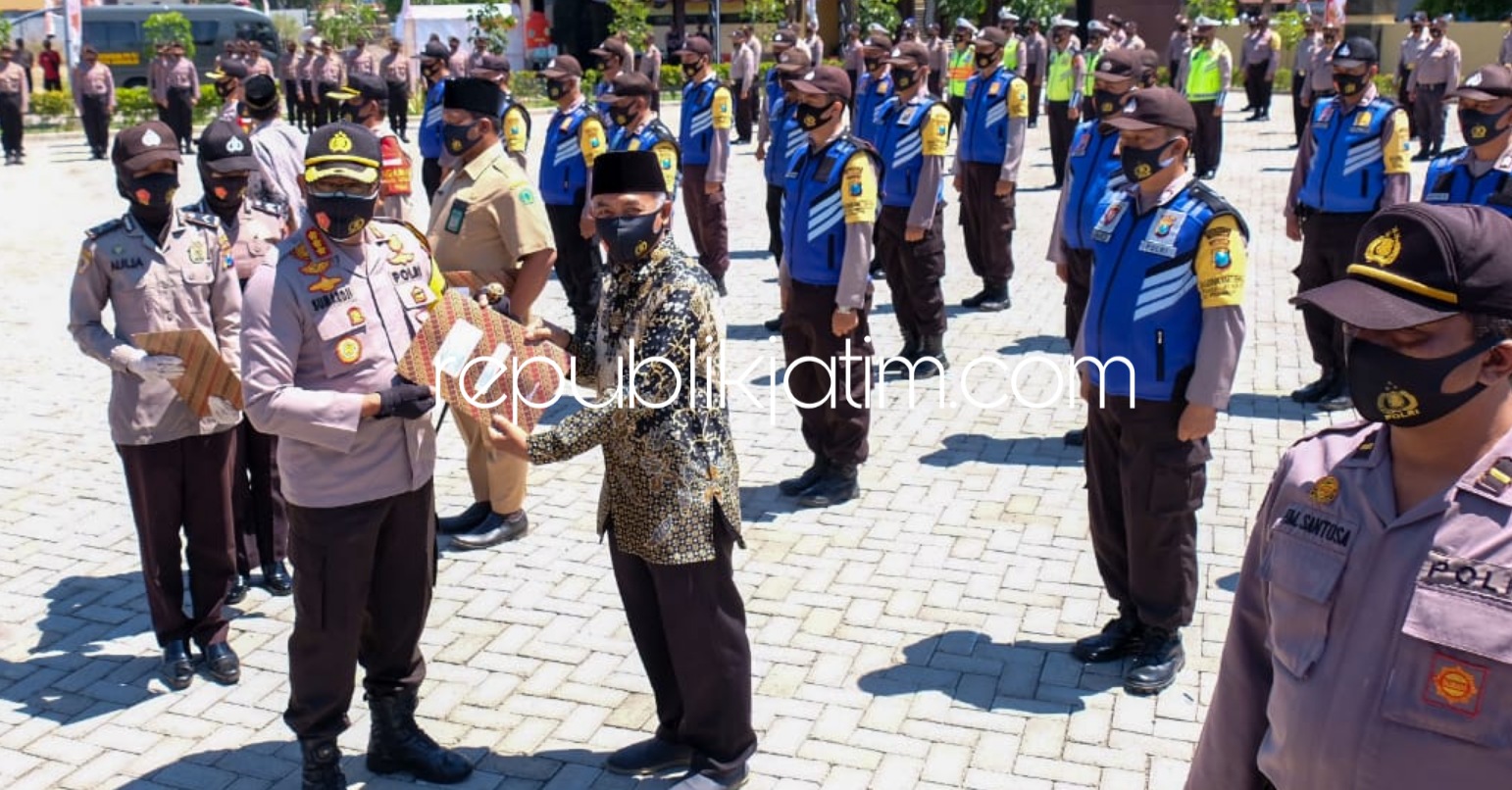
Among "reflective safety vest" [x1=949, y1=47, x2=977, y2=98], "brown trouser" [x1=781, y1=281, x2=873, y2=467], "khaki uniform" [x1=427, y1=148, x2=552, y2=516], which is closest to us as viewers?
"khaki uniform" [x1=427, y1=148, x2=552, y2=516]

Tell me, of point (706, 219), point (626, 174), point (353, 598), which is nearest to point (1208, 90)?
point (706, 219)

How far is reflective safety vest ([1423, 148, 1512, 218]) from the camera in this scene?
7.00 meters

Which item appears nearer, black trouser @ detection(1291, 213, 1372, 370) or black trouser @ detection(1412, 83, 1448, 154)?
black trouser @ detection(1291, 213, 1372, 370)

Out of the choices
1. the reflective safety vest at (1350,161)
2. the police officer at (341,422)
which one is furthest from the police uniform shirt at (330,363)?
the reflective safety vest at (1350,161)

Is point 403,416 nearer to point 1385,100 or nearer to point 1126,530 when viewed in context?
point 1126,530

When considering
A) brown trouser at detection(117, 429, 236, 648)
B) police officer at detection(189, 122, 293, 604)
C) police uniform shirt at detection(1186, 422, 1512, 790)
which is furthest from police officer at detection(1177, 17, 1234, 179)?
police uniform shirt at detection(1186, 422, 1512, 790)

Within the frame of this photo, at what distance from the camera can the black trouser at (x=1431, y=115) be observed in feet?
64.1

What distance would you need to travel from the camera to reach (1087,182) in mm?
8125

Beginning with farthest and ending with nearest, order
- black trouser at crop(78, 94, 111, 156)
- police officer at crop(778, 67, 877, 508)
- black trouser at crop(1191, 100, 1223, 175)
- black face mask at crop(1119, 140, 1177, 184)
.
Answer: black trouser at crop(78, 94, 111, 156) → black trouser at crop(1191, 100, 1223, 175) → police officer at crop(778, 67, 877, 508) → black face mask at crop(1119, 140, 1177, 184)

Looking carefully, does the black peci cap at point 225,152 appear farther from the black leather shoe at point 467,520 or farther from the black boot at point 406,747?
the black boot at point 406,747

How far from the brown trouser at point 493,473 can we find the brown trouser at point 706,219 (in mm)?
5006

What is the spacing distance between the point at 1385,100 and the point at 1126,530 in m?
4.44

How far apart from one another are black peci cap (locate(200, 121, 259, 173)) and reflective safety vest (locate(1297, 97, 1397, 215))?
606cm

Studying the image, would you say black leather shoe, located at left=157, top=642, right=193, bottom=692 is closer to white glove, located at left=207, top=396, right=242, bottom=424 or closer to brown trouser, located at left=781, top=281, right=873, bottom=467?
white glove, located at left=207, top=396, right=242, bottom=424
